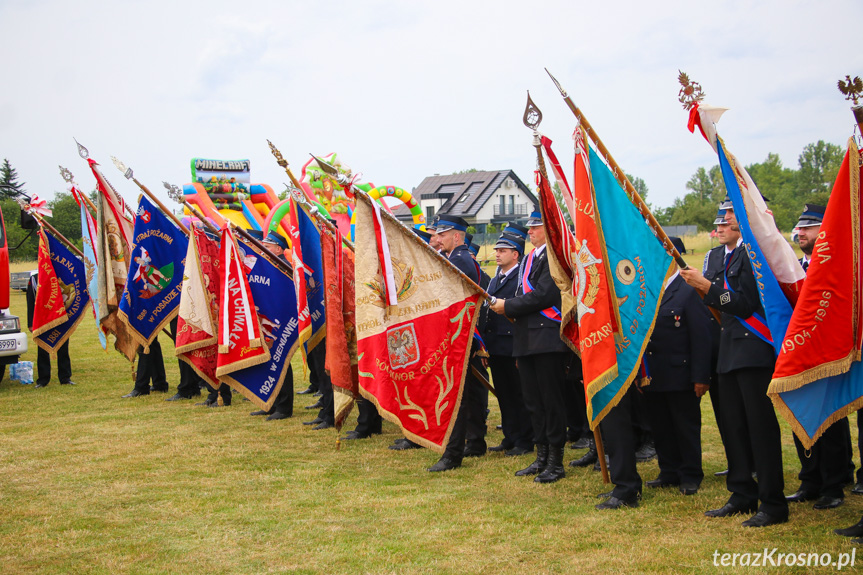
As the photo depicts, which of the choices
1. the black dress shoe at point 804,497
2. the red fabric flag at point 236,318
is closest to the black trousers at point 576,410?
the black dress shoe at point 804,497

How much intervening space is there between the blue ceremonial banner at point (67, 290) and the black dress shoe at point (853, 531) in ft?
34.6

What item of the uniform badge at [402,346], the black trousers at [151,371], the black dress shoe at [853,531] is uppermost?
the uniform badge at [402,346]

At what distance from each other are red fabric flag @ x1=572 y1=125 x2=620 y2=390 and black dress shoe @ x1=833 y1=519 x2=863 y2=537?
1601 millimetres

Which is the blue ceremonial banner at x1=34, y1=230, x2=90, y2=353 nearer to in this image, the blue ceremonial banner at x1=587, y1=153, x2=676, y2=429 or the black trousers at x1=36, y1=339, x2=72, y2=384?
the black trousers at x1=36, y1=339, x2=72, y2=384

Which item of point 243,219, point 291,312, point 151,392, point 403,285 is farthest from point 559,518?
point 243,219

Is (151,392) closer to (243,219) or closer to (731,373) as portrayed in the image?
(243,219)

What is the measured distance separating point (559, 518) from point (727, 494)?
52.8 inches

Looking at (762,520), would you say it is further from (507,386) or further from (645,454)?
(507,386)

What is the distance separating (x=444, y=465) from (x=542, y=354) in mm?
1382

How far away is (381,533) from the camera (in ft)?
16.3

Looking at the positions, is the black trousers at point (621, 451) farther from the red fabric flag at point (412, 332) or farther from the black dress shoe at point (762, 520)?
the red fabric flag at point (412, 332)

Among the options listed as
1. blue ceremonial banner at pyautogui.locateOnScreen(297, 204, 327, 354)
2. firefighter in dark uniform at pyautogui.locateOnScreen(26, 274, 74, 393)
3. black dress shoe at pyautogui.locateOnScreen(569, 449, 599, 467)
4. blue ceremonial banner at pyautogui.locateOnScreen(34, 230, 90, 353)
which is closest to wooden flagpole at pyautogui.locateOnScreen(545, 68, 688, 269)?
black dress shoe at pyautogui.locateOnScreen(569, 449, 599, 467)

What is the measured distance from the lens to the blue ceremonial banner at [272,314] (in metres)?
8.84

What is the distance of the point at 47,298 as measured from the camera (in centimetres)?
1184
